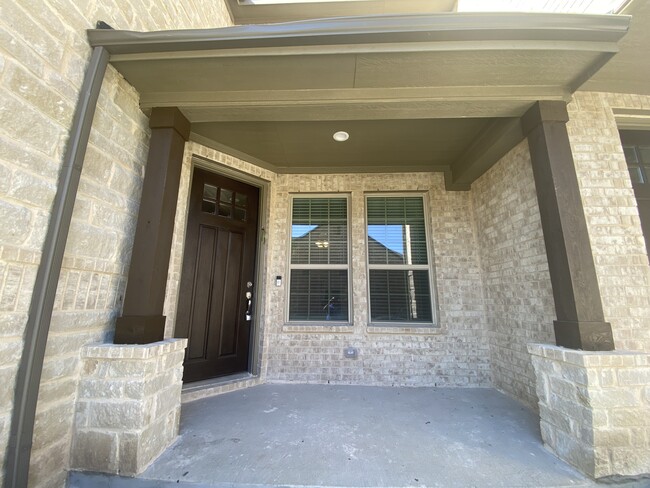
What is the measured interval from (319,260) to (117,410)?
256 cm

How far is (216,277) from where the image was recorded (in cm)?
314

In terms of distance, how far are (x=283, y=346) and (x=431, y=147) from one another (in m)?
3.04

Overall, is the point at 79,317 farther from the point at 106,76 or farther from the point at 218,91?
the point at 218,91

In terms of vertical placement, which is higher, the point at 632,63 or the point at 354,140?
the point at 632,63

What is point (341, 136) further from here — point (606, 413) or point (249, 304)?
point (606, 413)

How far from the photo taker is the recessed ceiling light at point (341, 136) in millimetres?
3020

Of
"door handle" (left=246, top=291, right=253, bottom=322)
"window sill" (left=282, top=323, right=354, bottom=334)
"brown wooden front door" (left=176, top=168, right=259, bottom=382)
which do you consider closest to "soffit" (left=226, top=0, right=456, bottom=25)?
"brown wooden front door" (left=176, top=168, right=259, bottom=382)

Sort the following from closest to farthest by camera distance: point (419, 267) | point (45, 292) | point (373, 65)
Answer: point (45, 292) < point (373, 65) < point (419, 267)

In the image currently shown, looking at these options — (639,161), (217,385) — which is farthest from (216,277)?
(639,161)

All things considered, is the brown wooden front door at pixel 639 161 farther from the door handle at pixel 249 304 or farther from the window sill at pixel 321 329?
the door handle at pixel 249 304

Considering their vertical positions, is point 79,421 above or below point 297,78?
below

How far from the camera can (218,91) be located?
2.14 metres

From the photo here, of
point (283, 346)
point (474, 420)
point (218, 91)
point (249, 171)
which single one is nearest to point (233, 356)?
point (283, 346)

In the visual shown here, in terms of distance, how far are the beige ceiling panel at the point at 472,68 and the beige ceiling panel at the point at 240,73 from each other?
0.61 feet
